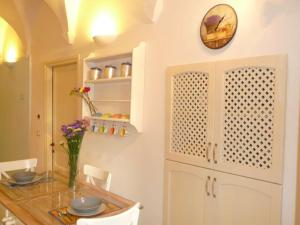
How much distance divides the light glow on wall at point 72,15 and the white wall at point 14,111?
132cm

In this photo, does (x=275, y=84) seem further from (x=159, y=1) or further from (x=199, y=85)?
(x=159, y=1)

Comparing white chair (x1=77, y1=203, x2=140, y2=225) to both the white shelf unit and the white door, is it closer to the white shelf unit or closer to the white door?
the white shelf unit

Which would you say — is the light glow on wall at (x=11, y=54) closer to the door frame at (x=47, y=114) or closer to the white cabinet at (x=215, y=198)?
the door frame at (x=47, y=114)

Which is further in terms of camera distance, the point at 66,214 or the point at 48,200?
the point at 48,200

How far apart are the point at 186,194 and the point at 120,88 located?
3.92ft


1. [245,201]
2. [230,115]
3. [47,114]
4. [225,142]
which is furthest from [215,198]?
[47,114]

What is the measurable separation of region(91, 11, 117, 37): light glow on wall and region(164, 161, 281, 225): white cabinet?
145cm

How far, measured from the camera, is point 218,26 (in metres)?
1.77

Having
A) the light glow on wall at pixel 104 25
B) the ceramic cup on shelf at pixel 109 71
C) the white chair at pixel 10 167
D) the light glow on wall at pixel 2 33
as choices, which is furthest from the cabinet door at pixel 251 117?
the light glow on wall at pixel 2 33

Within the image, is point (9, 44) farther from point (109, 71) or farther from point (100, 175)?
point (100, 175)

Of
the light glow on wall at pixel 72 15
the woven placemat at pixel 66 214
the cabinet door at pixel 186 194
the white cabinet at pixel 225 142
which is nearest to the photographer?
the woven placemat at pixel 66 214

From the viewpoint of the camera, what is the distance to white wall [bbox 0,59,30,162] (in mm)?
4012

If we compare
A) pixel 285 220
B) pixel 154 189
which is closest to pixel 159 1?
pixel 154 189

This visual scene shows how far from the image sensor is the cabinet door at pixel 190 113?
1795mm
